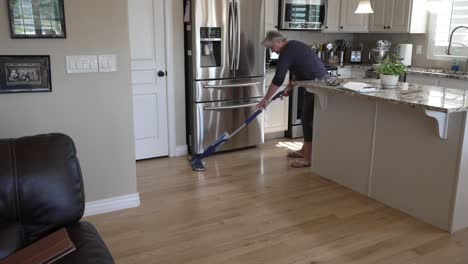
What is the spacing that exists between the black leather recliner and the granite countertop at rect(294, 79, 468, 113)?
2148mm

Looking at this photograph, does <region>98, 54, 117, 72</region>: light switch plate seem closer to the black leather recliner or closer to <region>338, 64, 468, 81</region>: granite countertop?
the black leather recliner

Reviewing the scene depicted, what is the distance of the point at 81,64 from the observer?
294 centimetres

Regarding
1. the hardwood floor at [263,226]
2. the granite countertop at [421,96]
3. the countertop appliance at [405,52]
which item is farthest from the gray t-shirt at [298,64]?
the countertop appliance at [405,52]

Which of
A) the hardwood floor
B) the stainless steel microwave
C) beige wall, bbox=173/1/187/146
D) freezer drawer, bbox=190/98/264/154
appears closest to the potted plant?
the hardwood floor

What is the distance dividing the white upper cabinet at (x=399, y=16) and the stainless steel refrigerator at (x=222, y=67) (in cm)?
189

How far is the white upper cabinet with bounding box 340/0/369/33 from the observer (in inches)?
225

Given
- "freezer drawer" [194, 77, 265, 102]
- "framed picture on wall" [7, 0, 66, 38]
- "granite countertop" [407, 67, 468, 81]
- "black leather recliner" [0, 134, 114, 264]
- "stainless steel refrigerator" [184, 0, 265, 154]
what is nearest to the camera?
"black leather recliner" [0, 134, 114, 264]

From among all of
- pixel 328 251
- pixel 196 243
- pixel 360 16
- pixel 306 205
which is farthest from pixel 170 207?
pixel 360 16

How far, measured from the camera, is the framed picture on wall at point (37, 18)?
8.77 ft

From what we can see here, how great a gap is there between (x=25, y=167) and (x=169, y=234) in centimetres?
135

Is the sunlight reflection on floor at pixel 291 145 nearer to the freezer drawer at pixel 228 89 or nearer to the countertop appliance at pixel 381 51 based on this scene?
the freezer drawer at pixel 228 89

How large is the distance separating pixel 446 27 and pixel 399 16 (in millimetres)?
572

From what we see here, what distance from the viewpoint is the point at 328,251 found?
273 cm

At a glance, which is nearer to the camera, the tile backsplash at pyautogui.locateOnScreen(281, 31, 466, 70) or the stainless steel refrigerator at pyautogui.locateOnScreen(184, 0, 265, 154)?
the stainless steel refrigerator at pyautogui.locateOnScreen(184, 0, 265, 154)
